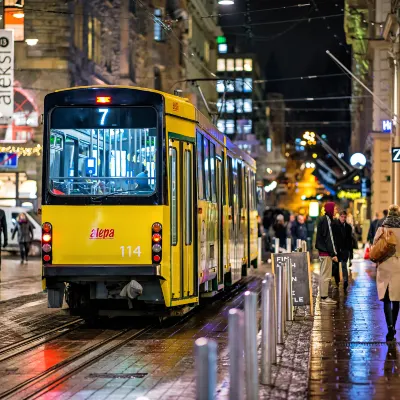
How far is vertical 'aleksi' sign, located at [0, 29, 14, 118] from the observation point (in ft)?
86.0

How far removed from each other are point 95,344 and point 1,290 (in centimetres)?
1115

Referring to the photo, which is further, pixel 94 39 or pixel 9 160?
pixel 94 39

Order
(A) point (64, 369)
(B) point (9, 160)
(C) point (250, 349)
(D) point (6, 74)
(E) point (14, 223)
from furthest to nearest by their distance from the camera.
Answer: (B) point (9, 160) < (E) point (14, 223) < (D) point (6, 74) < (A) point (64, 369) < (C) point (250, 349)

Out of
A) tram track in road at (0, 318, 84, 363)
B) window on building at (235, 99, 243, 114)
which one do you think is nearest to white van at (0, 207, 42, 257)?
tram track in road at (0, 318, 84, 363)

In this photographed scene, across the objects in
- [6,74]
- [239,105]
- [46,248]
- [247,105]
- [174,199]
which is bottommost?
[46,248]

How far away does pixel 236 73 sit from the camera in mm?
169500

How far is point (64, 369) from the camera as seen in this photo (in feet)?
40.7

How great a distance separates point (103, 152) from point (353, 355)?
5381 mm

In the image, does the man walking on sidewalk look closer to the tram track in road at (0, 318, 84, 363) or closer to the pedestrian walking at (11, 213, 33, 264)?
the tram track in road at (0, 318, 84, 363)

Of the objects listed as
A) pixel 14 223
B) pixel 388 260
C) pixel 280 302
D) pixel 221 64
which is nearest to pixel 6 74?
pixel 388 260

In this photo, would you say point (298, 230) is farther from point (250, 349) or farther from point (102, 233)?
point (250, 349)

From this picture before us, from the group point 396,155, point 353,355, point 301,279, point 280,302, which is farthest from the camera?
point 396,155

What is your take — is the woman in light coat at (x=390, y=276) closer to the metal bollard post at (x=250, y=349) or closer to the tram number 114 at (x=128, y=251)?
the tram number 114 at (x=128, y=251)

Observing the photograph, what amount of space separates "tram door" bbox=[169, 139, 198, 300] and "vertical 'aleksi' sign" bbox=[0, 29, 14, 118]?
30.6 ft
